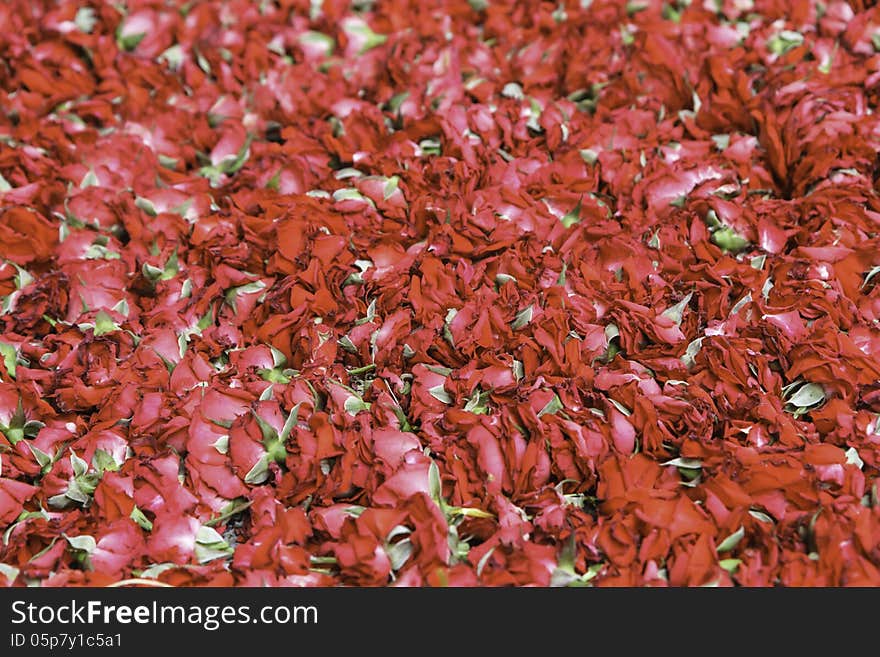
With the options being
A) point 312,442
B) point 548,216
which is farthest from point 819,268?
point 312,442

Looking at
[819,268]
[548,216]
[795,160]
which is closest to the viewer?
[819,268]

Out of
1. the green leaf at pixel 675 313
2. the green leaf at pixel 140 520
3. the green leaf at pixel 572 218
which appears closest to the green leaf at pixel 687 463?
the green leaf at pixel 675 313

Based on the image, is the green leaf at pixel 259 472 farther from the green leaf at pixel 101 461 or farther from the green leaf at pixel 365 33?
the green leaf at pixel 365 33

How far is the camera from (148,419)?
149 centimetres

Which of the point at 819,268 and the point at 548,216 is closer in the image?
the point at 819,268

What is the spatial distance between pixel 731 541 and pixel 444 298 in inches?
22.8

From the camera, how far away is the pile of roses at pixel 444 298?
132 centimetres

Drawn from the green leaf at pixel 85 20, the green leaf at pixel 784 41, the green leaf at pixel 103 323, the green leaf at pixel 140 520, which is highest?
the green leaf at pixel 85 20

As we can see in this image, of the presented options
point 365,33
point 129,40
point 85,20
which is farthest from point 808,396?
point 85,20

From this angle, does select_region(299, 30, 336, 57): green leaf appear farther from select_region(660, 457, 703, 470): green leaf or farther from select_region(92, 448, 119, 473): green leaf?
select_region(660, 457, 703, 470): green leaf

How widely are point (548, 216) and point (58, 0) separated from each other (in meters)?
1.44

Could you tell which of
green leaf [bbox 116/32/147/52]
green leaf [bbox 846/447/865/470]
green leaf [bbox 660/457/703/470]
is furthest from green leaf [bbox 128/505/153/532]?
green leaf [bbox 116/32/147/52]

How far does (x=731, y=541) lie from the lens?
129 cm
